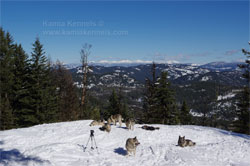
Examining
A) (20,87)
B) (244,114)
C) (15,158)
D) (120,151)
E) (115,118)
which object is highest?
(20,87)

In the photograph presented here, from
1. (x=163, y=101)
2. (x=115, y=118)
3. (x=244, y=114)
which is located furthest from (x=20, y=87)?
(x=244, y=114)

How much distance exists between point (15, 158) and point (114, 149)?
582 cm

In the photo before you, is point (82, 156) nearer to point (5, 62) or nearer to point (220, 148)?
point (220, 148)

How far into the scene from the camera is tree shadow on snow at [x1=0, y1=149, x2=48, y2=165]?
916 centimetres

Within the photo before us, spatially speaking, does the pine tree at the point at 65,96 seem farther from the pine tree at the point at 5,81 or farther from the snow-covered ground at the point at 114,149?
the snow-covered ground at the point at 114,149

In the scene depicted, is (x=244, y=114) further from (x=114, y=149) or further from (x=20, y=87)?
(x=20, y=87)

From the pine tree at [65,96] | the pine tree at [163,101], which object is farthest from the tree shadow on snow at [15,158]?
the pine tree at [163,101]

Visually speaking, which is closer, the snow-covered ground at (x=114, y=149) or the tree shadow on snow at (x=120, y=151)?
the snow-covered ground at (x=114, y=149)

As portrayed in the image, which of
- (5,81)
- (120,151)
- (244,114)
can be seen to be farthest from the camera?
(244,114)

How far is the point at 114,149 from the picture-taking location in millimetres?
12133

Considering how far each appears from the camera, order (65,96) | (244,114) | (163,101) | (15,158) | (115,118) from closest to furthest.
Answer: (15,158) → (115,118) → (244,114) → (163,101) → (65,96)

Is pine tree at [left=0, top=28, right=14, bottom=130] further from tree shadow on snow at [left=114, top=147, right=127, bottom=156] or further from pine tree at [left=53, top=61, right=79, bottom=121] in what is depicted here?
tree shadow on snow at [left=114, top=147, right=127, bottom=156]

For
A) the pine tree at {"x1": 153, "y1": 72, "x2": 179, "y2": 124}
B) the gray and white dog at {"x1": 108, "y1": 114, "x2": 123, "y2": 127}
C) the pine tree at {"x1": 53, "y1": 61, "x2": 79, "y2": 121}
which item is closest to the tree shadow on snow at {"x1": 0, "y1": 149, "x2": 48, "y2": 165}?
the gray and white dog at {"x1": 108, "y1": 114, "x2": 123, "y2": 127}

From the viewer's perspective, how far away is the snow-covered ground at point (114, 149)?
992 centimetres
